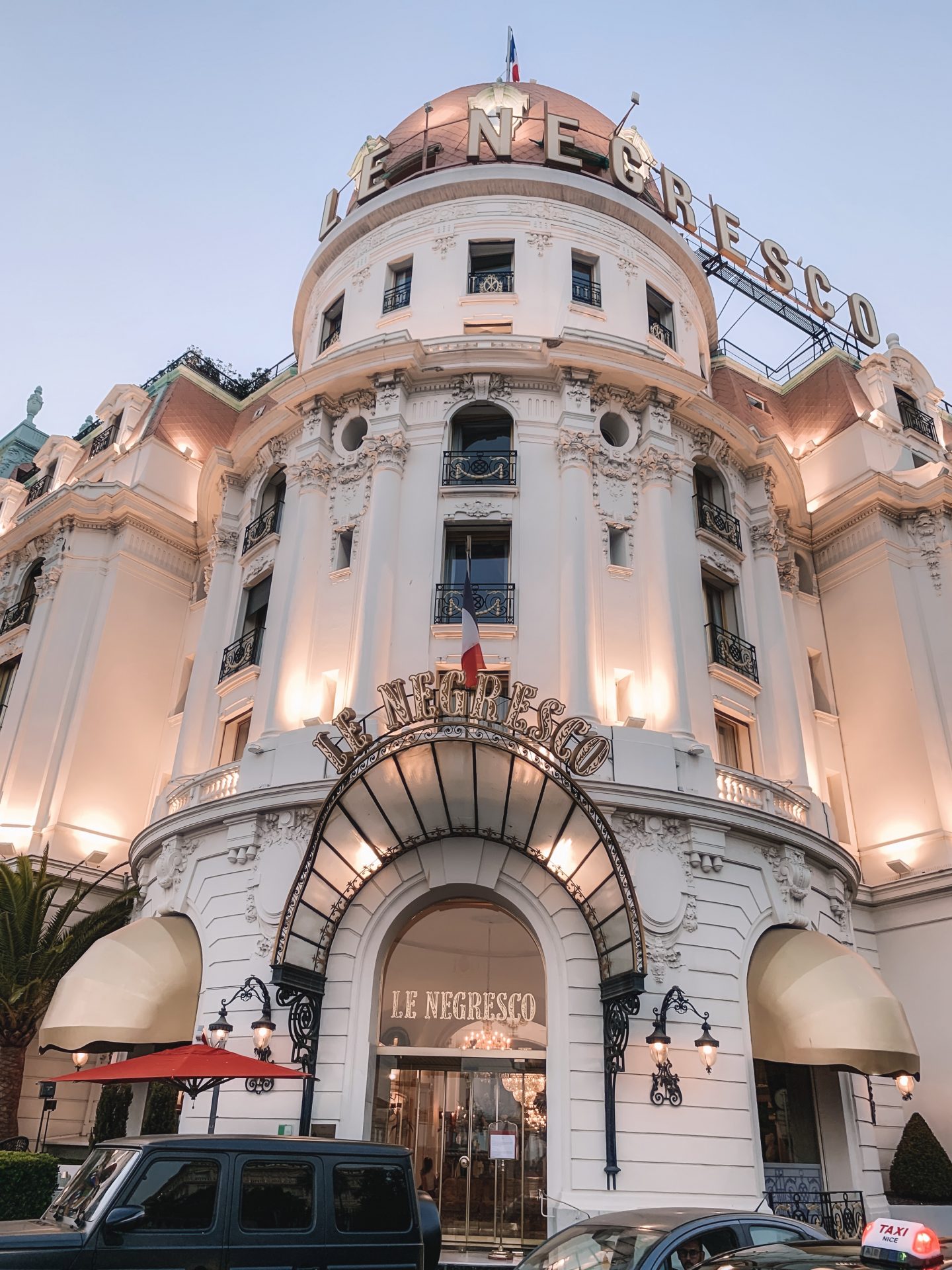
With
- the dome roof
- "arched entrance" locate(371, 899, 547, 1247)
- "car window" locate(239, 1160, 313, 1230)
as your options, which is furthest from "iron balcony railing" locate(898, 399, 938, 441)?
"car window" locate(239, 1160, 313, 1230)

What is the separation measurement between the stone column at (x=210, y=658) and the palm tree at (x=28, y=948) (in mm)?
3545

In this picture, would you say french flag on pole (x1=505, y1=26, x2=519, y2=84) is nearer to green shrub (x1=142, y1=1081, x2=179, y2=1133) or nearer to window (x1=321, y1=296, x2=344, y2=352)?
window (x1=321, y1=296, x2=344, y2=352)

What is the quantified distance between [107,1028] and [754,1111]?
11.7m

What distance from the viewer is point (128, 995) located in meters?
18.8

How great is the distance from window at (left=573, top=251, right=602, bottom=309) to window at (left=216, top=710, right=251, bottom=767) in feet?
46.2

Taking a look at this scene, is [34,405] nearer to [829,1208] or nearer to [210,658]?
[210,658]

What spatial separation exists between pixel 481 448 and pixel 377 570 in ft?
15.0

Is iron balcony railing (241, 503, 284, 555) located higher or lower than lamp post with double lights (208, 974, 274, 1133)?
higher

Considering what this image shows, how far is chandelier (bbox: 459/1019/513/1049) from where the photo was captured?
1823 cm

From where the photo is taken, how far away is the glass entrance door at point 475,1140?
56.0 ft

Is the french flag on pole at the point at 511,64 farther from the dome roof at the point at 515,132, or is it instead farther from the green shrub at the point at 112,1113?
the green shrub at the point at 112,1113

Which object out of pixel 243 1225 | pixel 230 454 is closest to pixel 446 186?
pixel 230 454

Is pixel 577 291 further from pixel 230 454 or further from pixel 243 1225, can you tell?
pixel 243 1225

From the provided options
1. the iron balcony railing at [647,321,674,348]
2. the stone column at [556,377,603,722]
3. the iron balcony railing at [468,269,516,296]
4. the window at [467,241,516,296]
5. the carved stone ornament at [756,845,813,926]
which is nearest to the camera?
the carved stone ornament at [756,845,813,926]
